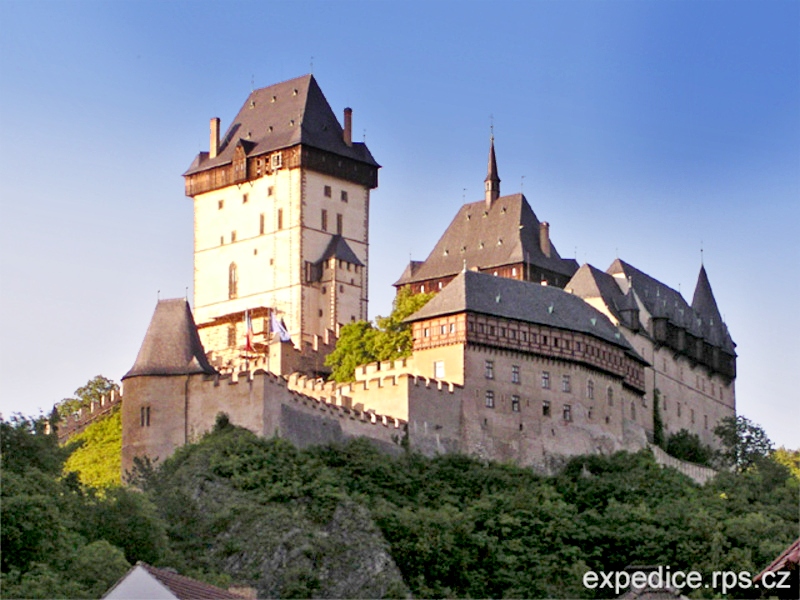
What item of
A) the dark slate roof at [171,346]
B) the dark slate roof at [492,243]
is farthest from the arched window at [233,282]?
the dark slate roof at [171,346]

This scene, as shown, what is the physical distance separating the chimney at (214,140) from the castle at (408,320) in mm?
81

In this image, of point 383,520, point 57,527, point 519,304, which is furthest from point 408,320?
point 57,527

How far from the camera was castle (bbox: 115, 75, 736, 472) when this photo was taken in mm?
62406

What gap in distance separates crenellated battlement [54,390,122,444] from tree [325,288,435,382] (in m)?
8.46

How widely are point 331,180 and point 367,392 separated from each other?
19127 millimetres

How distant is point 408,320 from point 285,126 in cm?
1624

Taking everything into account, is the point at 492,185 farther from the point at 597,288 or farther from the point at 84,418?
the point at 84,418

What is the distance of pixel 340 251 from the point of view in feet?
271

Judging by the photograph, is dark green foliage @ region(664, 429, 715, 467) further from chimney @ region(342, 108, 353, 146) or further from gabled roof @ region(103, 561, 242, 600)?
gabled roof @ region(103, 561, 242, 600)

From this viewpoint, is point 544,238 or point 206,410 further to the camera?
point 544,238

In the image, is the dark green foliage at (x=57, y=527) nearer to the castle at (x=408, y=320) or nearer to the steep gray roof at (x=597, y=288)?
the castle at (x=408, y=320)

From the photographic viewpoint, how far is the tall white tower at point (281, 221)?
8150cm

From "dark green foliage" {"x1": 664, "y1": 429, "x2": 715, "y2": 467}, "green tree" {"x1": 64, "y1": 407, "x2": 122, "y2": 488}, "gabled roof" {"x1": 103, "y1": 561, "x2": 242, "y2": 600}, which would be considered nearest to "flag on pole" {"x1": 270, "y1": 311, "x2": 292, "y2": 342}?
"green tree" {"x1": 64, "y1": 407, "x2": 122, "y2": 488}

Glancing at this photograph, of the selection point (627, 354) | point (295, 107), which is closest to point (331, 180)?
point (295, 107)
